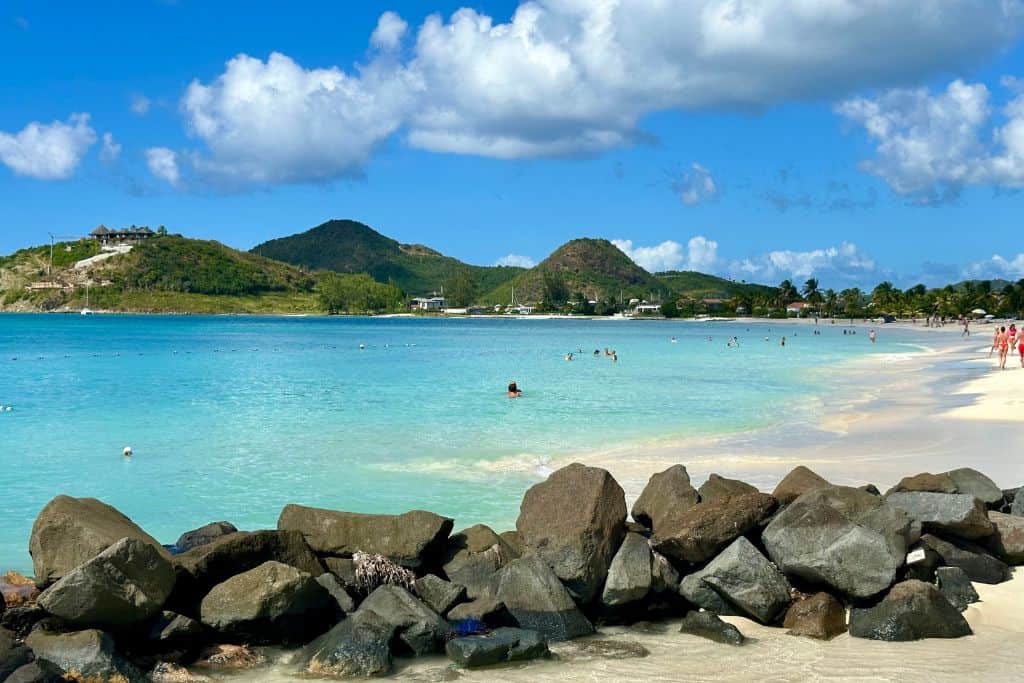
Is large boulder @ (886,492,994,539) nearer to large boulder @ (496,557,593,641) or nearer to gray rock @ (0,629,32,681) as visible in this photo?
large boulder @ (496,557,593,641)

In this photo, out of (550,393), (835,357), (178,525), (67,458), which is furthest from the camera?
(835,357)

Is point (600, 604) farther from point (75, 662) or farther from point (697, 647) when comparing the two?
point (75, 662)

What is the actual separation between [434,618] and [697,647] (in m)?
2.40

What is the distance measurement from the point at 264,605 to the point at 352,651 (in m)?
0.91

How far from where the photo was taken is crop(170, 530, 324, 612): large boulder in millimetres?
8188

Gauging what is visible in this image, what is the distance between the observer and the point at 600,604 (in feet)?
28.8

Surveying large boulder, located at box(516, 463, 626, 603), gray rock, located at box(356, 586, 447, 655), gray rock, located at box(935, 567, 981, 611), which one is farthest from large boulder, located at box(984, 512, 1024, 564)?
gray rock, located at box(356, 586, 447, 655)

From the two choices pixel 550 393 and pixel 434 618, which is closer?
pixel 434 618

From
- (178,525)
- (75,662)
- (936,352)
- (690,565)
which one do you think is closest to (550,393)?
(178,525)

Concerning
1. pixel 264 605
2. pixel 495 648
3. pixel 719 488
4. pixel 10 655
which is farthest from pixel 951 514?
pixel 10 655

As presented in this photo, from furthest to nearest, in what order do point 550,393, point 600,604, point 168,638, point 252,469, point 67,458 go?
point 550,393 → point 67,458 → point 252,469 → point 600,604 → point 168,638

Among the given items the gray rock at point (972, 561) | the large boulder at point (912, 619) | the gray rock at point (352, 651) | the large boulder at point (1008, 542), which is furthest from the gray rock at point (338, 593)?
the large boulder at point (1008, 542)

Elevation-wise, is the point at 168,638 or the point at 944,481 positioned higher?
the point at 944,481

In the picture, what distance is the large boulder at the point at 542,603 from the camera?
833 centimetres
